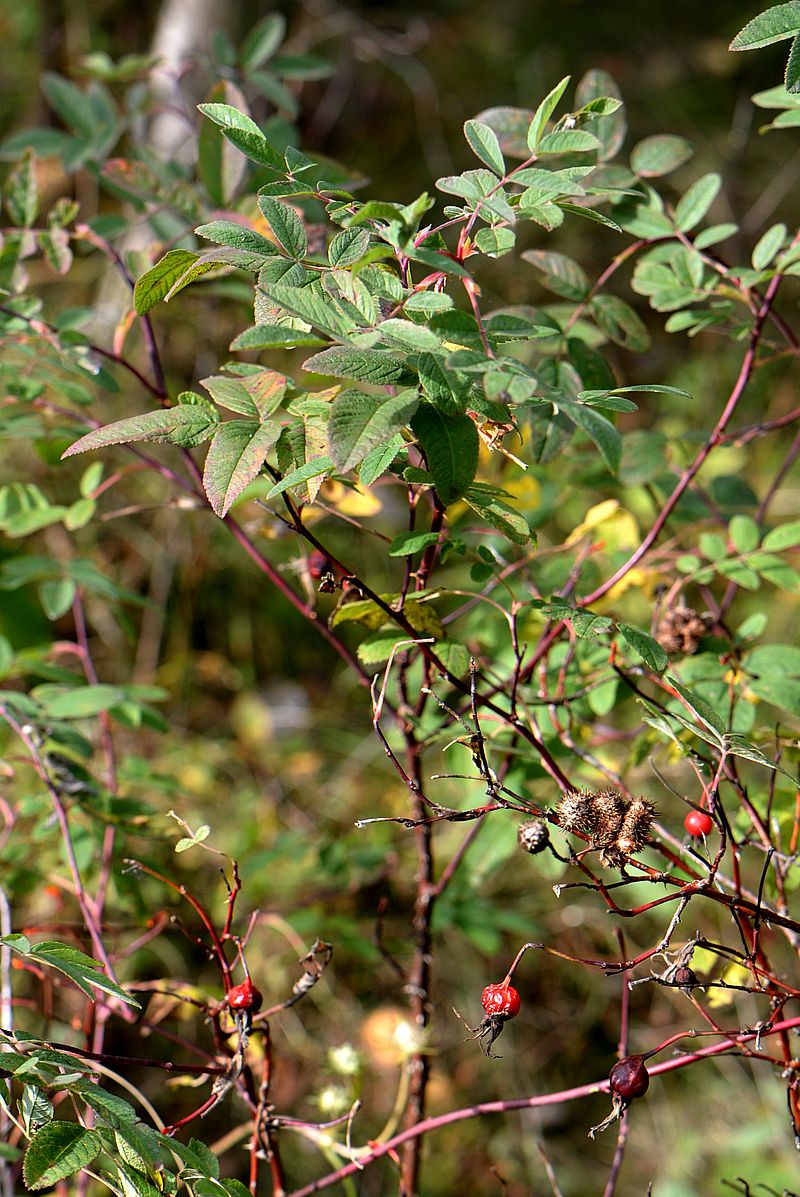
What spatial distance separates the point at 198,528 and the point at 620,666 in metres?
1.63

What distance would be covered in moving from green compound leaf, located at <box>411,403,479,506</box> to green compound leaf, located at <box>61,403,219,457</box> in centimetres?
13

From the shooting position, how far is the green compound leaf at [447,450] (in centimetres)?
60

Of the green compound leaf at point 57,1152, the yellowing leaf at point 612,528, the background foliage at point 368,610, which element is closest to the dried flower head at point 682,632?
the background foliage at point 368,610

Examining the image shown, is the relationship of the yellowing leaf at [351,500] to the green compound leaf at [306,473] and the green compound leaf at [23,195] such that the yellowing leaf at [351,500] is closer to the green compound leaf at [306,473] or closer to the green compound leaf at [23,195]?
the green compound leaf at [306,473]

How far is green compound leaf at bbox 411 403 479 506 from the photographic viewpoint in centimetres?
60

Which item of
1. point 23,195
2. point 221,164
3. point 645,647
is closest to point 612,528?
point 645,647

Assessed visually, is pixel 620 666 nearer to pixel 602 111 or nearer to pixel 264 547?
pixel 602 111

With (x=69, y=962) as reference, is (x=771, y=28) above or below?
above

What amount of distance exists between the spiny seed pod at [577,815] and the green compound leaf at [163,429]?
311 mm

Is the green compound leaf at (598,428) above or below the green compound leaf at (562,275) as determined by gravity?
above

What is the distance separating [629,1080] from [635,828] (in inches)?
5.7

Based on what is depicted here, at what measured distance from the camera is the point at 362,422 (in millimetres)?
554

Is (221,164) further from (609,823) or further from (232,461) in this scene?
(609,823)

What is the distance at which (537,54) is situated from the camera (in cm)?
328
